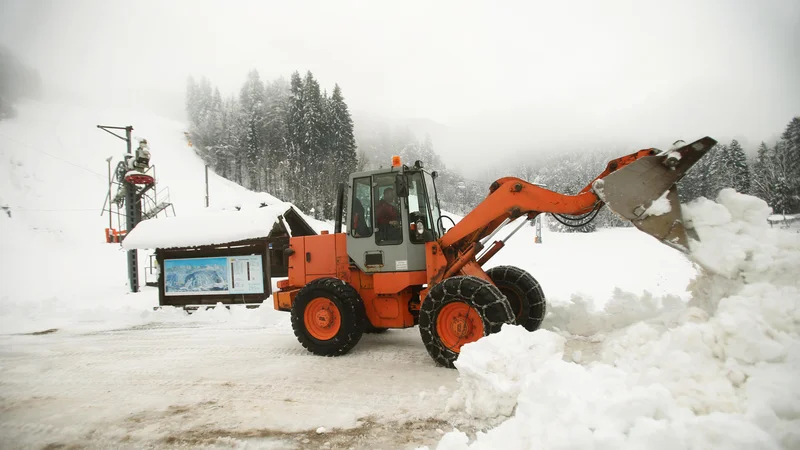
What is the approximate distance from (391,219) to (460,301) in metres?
1.51

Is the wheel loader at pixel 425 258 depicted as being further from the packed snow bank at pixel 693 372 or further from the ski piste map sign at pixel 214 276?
the ski piste map sign at pixel 214 276

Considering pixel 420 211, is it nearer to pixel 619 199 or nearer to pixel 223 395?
pixel 619 199

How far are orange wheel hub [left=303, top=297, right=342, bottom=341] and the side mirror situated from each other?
1758mm

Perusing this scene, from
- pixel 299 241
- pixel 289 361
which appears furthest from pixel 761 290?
pixel 299 241

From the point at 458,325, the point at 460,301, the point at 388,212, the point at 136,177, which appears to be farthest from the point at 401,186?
the point at 136,177

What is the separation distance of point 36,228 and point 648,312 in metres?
30.0

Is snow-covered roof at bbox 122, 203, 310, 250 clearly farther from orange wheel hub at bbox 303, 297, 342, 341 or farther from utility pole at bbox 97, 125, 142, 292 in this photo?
orange wheel hub at bbox 303, 297, 342, 341

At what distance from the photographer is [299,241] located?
643 centimetres

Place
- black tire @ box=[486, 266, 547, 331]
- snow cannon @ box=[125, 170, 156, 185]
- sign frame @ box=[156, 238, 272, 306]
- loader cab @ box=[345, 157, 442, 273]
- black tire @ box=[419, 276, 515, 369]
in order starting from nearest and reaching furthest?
black tire @ box=[419, 276, 515, 369] < loader cab @ box=[345, 157, 442, 273] < black tire @ box=[486, 266, 547, 331] < sign frame @ box=[156, 238, 272, 306] < snow cannon @ box=[125, 170, 156, 185]

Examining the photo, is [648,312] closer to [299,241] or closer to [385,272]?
[385,272]

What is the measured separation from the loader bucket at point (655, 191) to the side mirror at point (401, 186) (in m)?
2.10

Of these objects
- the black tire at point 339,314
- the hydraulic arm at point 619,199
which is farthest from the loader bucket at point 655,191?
the black tire at point 339,314

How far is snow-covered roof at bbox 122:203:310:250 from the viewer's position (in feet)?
39.1

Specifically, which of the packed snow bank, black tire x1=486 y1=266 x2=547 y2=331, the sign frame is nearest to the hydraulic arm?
the packed snow bank
